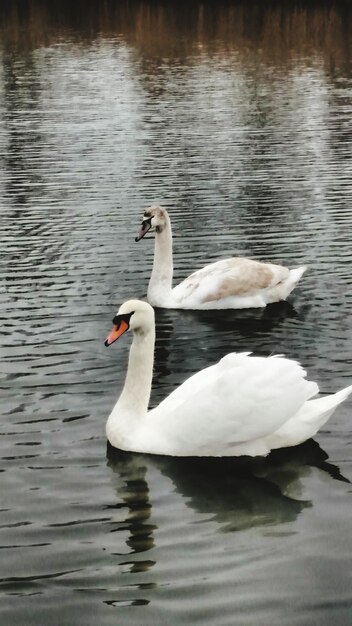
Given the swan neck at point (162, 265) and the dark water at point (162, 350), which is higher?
the swan neck at point (162, 265)

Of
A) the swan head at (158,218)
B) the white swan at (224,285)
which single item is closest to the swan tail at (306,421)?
Result: the white swan at (224,285)

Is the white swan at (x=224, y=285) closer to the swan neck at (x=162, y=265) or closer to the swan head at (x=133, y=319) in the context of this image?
the swan neck at (x=162, y=265)

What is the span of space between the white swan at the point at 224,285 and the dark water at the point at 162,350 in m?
0.25

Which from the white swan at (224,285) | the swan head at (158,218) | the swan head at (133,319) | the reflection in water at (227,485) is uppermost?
the swan head at (133,319)

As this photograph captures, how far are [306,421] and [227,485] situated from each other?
103 centimetres

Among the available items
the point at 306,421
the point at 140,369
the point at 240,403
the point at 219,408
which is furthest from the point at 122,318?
the point at 306,421

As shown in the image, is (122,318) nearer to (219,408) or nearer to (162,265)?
(219,408)

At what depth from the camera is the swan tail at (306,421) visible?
912cm

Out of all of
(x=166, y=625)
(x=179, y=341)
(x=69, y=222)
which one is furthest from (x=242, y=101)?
(x=166, y=625)

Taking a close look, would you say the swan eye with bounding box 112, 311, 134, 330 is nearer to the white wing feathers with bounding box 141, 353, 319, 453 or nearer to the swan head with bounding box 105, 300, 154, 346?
the swan head with bounding box 105, 300, 154, 346

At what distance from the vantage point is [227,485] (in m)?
8.77

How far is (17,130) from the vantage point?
32281 mm

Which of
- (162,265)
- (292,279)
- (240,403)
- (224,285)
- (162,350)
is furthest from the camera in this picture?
(162,265)

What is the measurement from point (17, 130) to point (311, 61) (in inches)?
981
